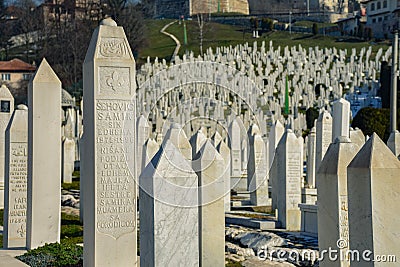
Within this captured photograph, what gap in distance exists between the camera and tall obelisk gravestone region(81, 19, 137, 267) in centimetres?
856

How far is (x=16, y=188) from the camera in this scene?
11367 millimetres

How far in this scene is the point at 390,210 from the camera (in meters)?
5.41

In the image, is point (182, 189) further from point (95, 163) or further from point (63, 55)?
point (63, 55)

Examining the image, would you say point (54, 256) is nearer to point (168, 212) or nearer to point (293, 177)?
point (168, 212)

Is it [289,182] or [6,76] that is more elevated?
[6,76]

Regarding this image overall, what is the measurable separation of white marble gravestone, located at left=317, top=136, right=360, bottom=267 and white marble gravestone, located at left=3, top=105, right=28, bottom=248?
17.7 feet

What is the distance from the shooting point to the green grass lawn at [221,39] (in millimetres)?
76781

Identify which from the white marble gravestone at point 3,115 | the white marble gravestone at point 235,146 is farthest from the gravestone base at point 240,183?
the white marble gravestone at point 3,115

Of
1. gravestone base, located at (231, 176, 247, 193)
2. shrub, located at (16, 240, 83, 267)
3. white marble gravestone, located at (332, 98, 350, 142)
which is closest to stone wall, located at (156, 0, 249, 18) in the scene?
gravestone base, located at (231, 176, 247, 193)

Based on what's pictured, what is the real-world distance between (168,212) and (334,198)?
1930 mm

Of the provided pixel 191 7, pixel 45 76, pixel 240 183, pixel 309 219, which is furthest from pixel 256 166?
pixel 191 7

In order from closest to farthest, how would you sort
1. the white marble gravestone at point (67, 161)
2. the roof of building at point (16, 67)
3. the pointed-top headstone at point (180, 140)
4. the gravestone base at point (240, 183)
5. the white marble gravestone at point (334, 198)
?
the white marble gravestone at point (334, 198), the pointed-top headstone at point (180, 140), the gravestone base at point (240, 183), the white marble gravestone at point (67, 161), the roof of building at point (16, 67)

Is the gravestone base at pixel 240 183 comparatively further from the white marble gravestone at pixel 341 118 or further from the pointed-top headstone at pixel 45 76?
the pointed-top headstone at pixel 45 76
